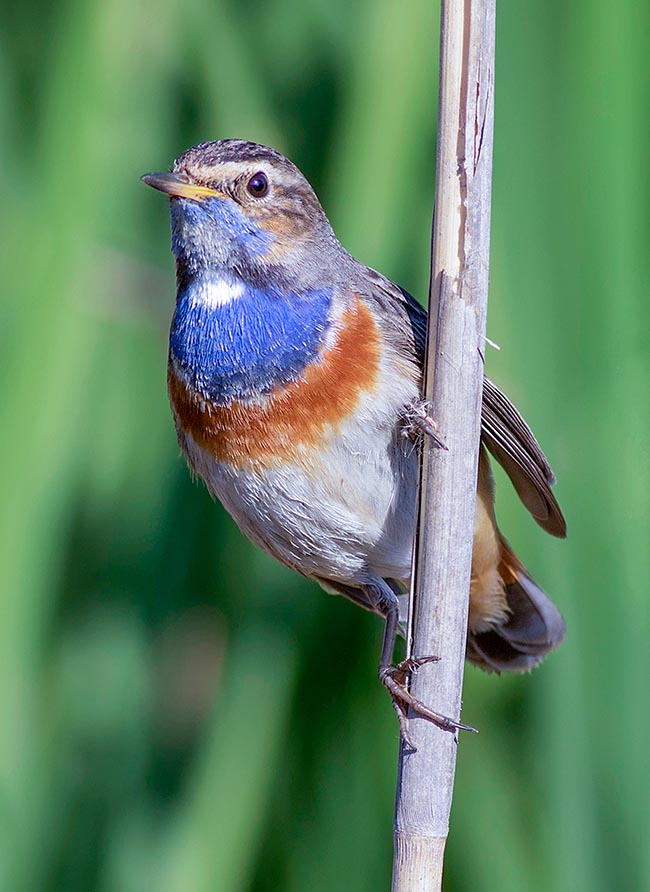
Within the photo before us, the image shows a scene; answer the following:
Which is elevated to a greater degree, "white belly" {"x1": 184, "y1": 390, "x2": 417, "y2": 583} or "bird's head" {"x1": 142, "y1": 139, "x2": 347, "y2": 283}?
"bird's head" {"x1": 142, "y1": 139, "x2": 347, "y2": 283}

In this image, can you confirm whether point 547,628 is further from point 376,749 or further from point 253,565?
point 253,565

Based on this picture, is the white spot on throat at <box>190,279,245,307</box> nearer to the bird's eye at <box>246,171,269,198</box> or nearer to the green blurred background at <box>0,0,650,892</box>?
the bird's eye at <box>246,171,269,198</box>

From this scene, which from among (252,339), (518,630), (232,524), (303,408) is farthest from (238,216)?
(518,630)

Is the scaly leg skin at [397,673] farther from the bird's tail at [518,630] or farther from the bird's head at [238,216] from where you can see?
the bird's head at [238,216]

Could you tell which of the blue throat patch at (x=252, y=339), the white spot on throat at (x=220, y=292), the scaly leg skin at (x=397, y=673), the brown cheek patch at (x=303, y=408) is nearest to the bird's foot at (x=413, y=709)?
the scaly leg skin at (x=397, y=673)

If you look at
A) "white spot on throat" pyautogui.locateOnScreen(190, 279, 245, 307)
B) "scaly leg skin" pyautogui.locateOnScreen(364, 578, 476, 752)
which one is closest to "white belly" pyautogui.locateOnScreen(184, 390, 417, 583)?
"scaly leg skin" pyautogui.locateOnScreen(364, 578, 476, 752)

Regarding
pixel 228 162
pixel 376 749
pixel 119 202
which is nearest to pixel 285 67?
pixel 119 202
